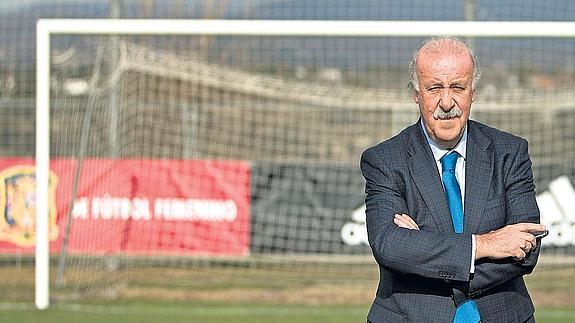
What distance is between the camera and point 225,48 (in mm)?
14883

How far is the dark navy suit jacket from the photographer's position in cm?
325

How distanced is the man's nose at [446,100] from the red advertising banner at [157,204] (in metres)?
8.44

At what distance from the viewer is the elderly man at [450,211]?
3.24 meters

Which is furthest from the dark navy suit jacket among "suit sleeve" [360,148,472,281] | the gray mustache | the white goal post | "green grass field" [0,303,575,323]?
"green grass field" [0,303,575,323]

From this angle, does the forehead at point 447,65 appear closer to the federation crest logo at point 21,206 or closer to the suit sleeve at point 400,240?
the suit sleeve at point 400,240

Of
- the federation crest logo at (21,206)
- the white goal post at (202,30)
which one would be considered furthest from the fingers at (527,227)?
the federation crest logo at (21,206)

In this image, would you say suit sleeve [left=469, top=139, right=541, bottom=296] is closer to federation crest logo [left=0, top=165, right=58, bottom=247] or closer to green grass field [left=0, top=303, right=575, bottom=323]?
green grass field [left=0, top=303, right=575, bottom=323]

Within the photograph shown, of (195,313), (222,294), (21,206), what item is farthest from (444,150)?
(21,206)

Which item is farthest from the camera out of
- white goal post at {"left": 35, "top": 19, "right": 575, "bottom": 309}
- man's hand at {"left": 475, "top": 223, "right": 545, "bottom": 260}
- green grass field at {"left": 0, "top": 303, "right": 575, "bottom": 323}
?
green grass field at {"left": 0, "top": 303, "right": 575, "bottom": 323}

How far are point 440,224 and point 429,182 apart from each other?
0.12 metres

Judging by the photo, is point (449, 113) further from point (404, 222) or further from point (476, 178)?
point (404, 222)

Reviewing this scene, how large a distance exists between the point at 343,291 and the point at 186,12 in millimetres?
4273

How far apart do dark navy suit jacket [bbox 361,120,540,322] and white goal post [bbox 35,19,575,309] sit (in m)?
5.11

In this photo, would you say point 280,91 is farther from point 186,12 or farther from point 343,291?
point 343,291
